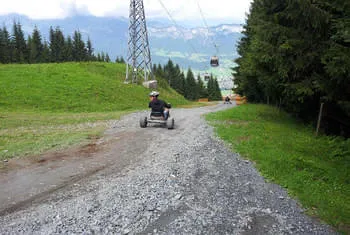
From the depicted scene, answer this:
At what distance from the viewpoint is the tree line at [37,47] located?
2965 inches

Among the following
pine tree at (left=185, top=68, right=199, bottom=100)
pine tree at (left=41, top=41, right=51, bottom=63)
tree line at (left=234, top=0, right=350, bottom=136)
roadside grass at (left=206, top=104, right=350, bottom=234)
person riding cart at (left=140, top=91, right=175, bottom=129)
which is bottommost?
pine tree at (left=185, top=68, right=199, bottom=100)

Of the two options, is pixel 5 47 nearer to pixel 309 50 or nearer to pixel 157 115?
pixel 157 115

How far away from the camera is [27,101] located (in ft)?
88.3

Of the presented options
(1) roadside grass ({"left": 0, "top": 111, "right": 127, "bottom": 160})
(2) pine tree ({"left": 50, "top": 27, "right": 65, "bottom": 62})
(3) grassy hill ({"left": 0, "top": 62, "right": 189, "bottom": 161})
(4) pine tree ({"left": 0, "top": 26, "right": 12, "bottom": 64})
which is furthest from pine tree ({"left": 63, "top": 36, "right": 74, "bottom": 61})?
(1) roadside grass ({"left": 0, "top": 111, "right": 127, "bottom": 160})

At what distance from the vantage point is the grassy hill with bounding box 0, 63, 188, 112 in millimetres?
26609

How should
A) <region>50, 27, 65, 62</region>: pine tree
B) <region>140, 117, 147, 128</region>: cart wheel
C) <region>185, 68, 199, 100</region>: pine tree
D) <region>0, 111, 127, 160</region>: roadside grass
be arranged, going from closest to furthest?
1. <region>0, 111, 127, 160</region>: roadside grass
2. <region>140, 117, 147, 128</region>: cart wheel
3. <region>50, 27, 65, 62</region>: pine tree
4. <region>185, 68, 199, 100</region>: pine tree

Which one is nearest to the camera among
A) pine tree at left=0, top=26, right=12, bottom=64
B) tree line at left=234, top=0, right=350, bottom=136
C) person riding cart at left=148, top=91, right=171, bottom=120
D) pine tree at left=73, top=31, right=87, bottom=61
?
tree line at left=234, top=0, right=350, bottom=136

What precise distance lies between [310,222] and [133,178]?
394cm

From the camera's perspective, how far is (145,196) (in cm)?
615

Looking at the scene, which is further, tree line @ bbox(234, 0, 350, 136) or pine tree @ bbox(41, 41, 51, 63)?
pine tree @ bbox(41, 41, 51, 63)

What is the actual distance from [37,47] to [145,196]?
87472mm

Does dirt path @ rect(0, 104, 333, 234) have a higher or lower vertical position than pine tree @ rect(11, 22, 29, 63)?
lower

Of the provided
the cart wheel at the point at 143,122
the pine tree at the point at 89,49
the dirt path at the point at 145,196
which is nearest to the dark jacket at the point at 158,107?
the cart wheel at the point at 143,122

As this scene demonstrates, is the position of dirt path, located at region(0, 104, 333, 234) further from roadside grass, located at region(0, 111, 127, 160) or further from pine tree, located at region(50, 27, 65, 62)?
pine tree, located at region(50, 27, 65, 62)
